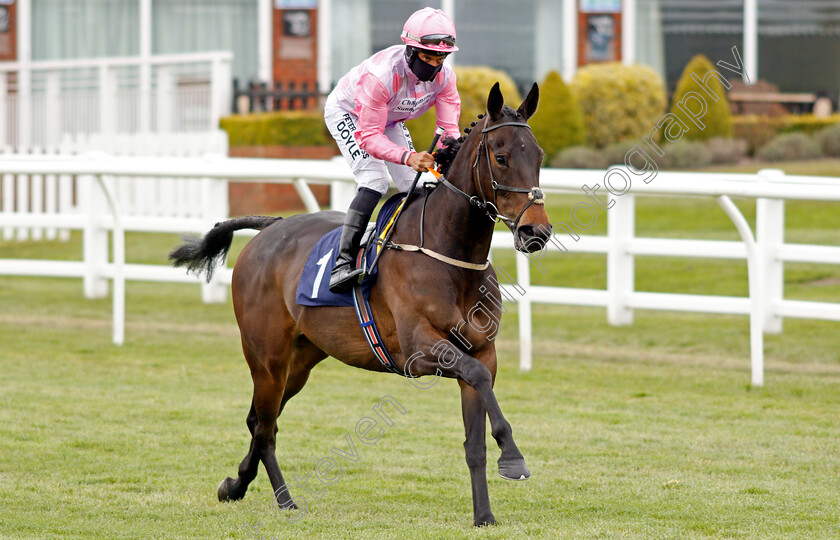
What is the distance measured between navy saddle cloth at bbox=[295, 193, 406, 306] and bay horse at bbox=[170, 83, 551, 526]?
0.14 feet

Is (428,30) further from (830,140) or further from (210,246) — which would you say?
(830,140)

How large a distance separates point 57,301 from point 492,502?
25.6 ft

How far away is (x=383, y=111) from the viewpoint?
4730 millimetres

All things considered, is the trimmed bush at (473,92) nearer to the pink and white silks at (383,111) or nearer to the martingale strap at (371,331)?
the pink and white silks at (383,111)

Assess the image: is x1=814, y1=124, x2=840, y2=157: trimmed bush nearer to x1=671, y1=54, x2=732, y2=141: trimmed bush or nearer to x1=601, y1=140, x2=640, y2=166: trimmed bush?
x1=671, y1=54, x2=732, y2=141: trimmed bush

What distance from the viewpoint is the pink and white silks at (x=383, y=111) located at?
4.70 metres

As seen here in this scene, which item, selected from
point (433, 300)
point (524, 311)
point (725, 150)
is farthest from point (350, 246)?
point (725, 150)

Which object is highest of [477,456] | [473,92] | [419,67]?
[473,92]

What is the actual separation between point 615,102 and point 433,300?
1455 centimetres

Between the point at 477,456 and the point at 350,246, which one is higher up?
the point at 350,246

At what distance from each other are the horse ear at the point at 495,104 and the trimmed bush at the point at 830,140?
1522cm

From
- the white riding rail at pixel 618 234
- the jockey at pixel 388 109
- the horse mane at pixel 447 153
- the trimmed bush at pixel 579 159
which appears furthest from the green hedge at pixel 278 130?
the horse mane at pixel 447 153

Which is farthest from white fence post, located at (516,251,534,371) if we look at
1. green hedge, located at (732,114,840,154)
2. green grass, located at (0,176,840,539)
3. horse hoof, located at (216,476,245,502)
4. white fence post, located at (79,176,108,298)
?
green hedge, located at (732,114,840,154)

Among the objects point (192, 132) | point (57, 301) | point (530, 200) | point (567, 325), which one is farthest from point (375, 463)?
point (192, 132)
